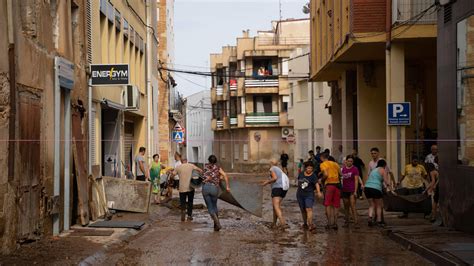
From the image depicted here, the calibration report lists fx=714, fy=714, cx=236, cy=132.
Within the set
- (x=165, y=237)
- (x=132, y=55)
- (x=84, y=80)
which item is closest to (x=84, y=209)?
(x=165, y=237)

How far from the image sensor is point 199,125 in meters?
86.2

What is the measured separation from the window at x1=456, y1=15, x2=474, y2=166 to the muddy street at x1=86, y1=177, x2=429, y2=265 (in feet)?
7.42

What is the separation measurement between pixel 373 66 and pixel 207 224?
→ 1124 centimetres

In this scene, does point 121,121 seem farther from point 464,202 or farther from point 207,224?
point 464,202

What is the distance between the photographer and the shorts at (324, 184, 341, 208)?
15.9 metres

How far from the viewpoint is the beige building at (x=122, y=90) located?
61.3 ft

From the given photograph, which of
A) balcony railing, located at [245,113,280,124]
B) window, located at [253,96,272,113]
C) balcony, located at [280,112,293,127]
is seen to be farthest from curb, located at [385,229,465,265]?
window, located at [253,96,272,113]

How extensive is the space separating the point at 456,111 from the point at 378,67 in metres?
12.0

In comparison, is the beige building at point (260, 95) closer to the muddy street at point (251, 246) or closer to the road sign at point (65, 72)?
the muddy street at point (251, 246)

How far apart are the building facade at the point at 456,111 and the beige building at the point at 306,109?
25391 mm

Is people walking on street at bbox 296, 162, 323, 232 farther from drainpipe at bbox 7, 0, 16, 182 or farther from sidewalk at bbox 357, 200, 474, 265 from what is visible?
drainpipe at bbox 7, 0, 16, 182

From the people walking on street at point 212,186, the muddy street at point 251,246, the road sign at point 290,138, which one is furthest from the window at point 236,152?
the people walking on street at point 212,186

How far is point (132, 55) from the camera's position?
26.1 metres

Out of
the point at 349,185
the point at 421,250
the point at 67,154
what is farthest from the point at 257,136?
the point at 421,250
